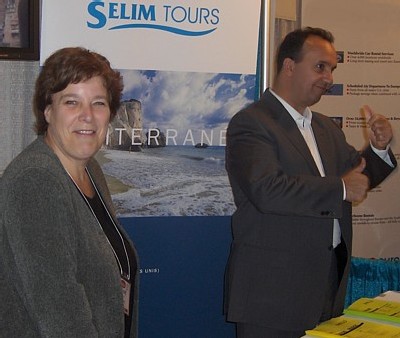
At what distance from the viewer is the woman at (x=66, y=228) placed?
1523 mm

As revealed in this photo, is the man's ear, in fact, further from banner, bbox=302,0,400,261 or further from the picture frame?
banner, bbox=302,0,400,261

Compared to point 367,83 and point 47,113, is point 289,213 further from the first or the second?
point 367,83

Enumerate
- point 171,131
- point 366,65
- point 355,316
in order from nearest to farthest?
point 355,316
point 171,131
point 366,65

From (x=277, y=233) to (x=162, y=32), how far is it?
979 millimetres

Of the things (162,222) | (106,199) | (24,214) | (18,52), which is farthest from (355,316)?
(18,52)

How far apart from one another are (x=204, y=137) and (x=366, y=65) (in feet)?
5.49

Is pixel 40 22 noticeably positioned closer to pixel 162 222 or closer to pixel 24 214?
pixel 162 222

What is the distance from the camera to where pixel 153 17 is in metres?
2.84

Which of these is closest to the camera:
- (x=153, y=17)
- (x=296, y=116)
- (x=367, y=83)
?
(x=296, y=116)

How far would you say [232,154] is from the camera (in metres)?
2.64

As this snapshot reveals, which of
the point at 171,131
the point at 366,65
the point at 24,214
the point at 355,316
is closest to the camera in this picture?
the point at 24,214

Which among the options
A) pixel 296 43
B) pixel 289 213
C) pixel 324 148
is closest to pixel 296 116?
pixel 324 148

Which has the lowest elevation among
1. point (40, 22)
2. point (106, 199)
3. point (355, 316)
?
point (355, 316)

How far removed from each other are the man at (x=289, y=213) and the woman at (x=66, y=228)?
0.73m
